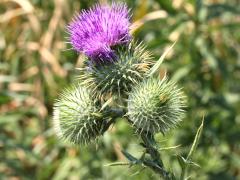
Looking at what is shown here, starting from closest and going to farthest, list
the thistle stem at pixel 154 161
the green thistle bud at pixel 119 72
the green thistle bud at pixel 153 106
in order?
1. the thistle stem at pixel 154 161
2. the green thistle bud at pixel 153 106
3. the green thistle bud at pixel 119 72

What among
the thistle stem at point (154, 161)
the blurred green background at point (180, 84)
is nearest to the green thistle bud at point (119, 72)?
the thistle stem at point (154, 161)

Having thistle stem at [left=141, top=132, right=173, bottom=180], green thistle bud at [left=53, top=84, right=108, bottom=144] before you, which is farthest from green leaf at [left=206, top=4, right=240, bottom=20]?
thistle stem at [left=141, top=132, right=173, bottom=180]

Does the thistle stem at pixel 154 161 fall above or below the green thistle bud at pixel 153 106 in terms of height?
below

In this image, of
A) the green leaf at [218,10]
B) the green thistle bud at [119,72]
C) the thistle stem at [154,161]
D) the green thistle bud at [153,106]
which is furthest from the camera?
the green leaf at [218,10]

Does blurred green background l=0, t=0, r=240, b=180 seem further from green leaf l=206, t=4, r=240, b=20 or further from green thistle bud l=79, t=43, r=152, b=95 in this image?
green thistle bud l=79, t=43, r=152, b=95

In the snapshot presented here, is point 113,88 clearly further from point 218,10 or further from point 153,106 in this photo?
point 218,10

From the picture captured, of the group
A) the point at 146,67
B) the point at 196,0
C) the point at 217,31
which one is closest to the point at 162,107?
the point at 146,67

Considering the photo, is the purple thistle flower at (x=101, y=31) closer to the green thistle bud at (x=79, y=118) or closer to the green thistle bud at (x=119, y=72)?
the green thistle bud at (x=119, y=72)
